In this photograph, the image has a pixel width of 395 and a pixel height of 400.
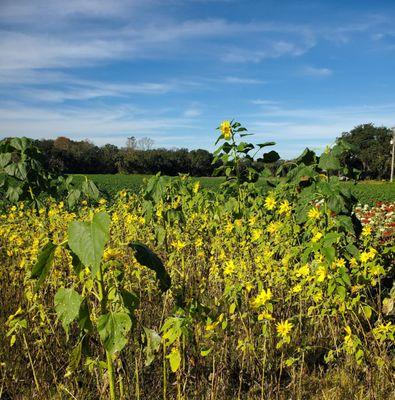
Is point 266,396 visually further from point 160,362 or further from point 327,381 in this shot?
point 160,362

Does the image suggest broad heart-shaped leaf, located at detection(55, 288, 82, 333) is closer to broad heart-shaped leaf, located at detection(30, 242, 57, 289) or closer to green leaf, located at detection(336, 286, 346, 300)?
broad heart-shaped leaf, located at detection(30, 242, 57, 289)


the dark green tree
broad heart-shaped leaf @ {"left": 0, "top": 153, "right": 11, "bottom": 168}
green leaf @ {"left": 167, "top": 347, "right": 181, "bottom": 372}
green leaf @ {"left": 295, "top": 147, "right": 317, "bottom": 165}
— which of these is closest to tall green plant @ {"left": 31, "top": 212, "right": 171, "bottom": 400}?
green leaf @ {"left": 167, "top": 347, "right": 181, "bottom": 372}

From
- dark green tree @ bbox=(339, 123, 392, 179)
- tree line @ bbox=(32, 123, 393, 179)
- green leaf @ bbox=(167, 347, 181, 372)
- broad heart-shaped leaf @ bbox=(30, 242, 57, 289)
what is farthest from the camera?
dark green tree @ bbox=(339, 123, 392, 179)

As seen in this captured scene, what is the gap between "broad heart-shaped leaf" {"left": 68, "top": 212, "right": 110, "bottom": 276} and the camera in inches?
53.5

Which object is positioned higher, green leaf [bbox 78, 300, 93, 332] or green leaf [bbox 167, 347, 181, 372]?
green leaf [bbox 78, 300, 93, 332]

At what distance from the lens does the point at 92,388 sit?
2.52 metres

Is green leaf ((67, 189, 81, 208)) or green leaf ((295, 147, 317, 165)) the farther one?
green leaf ((67, 189, 81, 208))

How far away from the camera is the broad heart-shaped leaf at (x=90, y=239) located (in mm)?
1358

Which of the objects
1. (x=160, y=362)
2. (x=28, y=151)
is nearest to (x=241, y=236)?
(x=160, y=362)

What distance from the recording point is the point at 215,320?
2.20 meters

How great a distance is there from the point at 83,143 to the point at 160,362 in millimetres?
49580

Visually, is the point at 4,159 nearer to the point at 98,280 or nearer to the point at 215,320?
the point at 215,320

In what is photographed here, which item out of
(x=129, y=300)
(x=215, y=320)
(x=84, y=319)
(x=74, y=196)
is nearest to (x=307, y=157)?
(x=215, y=320)

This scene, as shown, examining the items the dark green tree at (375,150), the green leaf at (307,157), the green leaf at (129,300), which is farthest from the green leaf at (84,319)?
the dark green tree at (375,150)
